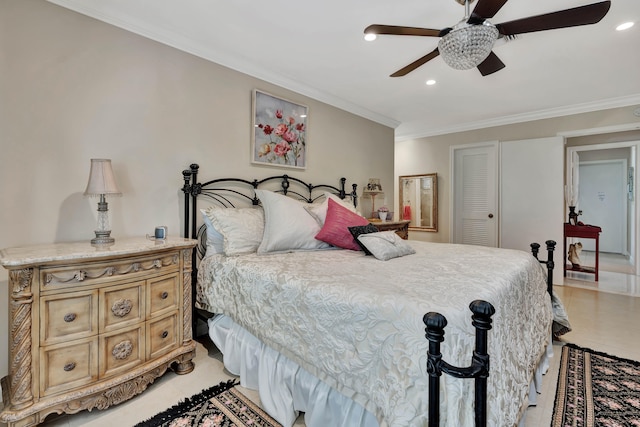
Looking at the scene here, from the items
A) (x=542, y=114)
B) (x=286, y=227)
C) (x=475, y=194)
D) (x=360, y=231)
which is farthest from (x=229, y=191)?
(x=542, y=114)

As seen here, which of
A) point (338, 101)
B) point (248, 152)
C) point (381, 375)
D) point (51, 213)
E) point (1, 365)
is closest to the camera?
point (381, 375)

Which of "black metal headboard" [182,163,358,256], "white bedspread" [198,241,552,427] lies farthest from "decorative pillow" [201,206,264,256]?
"black metal headboard" [182,163,358,256]

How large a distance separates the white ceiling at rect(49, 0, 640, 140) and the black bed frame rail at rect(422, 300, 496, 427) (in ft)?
6.23

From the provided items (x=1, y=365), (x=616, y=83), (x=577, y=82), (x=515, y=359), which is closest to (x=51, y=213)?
(x=1, y=365)

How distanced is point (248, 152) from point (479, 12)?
212cm

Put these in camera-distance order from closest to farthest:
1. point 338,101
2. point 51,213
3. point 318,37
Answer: point 51,213, point 318,37, point 338,101

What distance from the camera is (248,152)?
9.64 feet

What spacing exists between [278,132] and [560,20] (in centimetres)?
235

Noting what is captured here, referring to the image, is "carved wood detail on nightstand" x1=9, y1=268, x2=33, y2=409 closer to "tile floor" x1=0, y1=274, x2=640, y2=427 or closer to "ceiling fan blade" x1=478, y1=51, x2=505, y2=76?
"tile floor" x1=0, y1=274, x2=640, y2=427

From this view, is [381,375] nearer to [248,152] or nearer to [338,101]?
[248,152]

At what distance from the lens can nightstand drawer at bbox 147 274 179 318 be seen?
1785mm

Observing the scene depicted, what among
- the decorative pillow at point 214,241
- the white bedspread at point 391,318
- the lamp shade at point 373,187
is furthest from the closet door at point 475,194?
the decorative pillow at point 214,241

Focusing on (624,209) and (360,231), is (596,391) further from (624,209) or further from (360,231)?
(624,209)

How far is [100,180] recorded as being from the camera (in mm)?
1816
